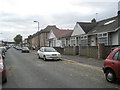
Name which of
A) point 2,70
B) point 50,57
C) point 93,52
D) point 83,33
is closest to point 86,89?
point 2,70

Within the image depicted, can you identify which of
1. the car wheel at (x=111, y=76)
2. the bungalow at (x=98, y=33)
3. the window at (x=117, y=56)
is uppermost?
the bungalow at (x=98, y=33)

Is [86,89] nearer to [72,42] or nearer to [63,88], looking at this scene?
[63,88]

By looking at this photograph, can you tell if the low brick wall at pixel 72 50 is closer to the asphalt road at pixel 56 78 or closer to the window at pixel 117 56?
the asphalt road at pixel 56 78

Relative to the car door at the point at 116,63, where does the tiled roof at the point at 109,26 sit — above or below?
above

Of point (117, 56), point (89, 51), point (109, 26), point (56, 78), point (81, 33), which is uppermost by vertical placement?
point (109, 26)

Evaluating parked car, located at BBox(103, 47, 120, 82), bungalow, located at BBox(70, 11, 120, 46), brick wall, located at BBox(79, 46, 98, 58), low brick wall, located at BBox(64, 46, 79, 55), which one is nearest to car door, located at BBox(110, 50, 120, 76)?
parked car, located at BBox(103, 47, 120, 82)

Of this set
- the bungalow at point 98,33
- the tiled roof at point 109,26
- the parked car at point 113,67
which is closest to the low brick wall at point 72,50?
the bungalow at point 98,33

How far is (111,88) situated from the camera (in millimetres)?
6152

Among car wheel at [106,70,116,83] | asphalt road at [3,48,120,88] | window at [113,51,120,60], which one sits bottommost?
asphalt road at [3,48,120,88]

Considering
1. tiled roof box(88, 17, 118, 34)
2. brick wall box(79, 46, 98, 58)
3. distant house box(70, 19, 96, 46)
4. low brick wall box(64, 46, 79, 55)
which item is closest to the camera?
brick wall box(79, 46, 98, 58)

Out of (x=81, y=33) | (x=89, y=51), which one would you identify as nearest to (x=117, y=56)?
(x=89, y=51)

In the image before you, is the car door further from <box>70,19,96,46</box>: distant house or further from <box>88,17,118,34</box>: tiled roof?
<box>70,19,96,46</box>: distant house

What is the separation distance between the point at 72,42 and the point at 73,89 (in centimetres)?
2555

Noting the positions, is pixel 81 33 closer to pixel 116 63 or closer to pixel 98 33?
pixel 98 33
